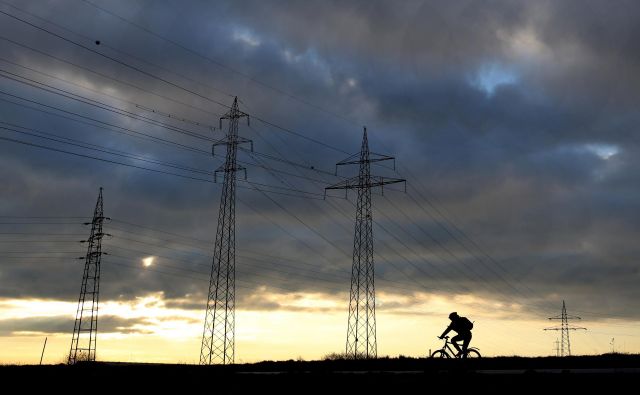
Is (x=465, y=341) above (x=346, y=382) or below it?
above

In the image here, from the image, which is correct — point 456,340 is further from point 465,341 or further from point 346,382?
point 346,382

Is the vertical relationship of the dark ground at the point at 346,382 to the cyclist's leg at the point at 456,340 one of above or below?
below

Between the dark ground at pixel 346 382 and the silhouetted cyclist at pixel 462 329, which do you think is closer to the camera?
the dark ground at pixel 346 382

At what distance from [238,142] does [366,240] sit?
1486 cm

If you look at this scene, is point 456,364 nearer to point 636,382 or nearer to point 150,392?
point 636,382

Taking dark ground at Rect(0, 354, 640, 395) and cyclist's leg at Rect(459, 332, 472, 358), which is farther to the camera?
cyclist's leg at Rect(459, 332, 472, 358)

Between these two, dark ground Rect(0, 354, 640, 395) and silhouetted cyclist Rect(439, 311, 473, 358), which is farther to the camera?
silhouetted cyclist Rect(439, 311, 473, 358)

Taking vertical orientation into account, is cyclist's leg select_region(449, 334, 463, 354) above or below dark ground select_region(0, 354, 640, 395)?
above

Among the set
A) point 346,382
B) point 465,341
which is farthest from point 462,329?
point 346,382

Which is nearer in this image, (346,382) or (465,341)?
(346,382)

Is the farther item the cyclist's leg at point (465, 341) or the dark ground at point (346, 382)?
the cyclist's leg at point (465, 341)

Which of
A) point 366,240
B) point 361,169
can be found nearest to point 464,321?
point 366,240

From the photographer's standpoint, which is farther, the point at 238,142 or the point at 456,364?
the point at 238,142

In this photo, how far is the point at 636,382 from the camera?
2397cm
